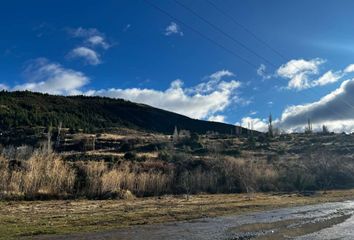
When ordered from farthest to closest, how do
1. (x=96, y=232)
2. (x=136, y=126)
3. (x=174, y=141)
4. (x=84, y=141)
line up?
1. (x=136, y=126)
2. (x=174, y=141)
3. (x=84, y=141)
4. (x=96, y=232)

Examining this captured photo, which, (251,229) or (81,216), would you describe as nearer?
(251,229)

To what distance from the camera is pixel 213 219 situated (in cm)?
2980

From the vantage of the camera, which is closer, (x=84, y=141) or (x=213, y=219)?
(x=213, y=219)

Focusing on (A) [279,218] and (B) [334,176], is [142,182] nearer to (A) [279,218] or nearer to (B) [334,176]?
(A) [279,218]

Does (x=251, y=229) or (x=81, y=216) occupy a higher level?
(x=81, y=216)

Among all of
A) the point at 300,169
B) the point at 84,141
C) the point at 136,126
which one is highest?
the point at 136,126

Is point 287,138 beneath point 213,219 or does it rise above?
above

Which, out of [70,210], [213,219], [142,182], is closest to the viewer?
[213,219]

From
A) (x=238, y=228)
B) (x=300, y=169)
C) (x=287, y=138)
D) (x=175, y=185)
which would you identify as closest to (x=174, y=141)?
(x=287, y=138)

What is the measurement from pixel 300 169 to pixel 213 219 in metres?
44.9

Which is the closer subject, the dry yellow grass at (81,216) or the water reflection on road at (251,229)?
the water reflection on road at (251,229)

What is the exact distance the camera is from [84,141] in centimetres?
11450

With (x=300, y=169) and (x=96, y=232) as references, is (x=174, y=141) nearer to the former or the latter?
(x=300, y=169)

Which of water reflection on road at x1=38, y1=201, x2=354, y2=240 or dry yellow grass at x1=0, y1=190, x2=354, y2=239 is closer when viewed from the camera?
water reflection on road at x1=38, y1=201, x2=354, y2=240
